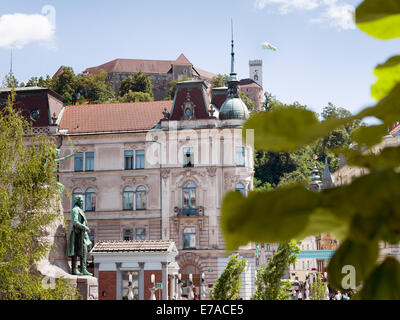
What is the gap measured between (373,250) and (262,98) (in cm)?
10474

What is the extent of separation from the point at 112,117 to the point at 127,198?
5595mm

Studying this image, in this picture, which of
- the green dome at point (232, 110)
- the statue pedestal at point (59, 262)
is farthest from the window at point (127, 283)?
the green dome at point (232, 110)

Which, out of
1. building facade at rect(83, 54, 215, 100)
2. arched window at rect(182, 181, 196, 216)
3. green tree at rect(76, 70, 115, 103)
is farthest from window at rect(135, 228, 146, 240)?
building facade at rect(83, 54, 215, 100)

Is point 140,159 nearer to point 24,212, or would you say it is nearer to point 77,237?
point 77,237

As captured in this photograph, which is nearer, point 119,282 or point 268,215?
point 268,215

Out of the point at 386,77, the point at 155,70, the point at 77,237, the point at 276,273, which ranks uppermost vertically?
the point at 155,70

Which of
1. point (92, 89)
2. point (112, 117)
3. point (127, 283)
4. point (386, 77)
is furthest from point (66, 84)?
point (386, 77)

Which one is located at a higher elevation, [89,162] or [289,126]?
[89,162]

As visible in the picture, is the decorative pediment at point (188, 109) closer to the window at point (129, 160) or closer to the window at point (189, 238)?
the window at point (129, 160)

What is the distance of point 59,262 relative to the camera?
13953 mm

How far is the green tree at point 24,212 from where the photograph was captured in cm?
1129

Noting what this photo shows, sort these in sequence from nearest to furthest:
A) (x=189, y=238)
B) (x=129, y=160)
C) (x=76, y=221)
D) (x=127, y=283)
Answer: (x=76, y=221)
(x=127, y=283)
(x=189, y=238)
(x=129, y=160)

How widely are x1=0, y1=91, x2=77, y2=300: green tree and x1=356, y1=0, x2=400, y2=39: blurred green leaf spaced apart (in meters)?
11.3
